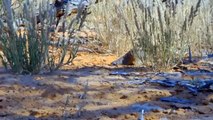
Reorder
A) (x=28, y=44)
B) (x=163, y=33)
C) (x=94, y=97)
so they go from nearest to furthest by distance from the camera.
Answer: (x=94, y=97) < (x=28, y=44) < (x=163, y=33)

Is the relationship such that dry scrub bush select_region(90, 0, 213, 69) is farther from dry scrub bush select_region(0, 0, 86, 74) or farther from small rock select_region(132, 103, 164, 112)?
small rock select_region(132, 103, 164, 112)

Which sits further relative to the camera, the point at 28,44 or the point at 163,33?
the point at 163,33

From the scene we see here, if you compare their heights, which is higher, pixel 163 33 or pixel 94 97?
pixel 163 33

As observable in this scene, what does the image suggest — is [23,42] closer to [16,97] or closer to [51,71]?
[51,71]

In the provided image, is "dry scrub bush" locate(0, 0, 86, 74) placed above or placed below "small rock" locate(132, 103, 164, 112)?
above

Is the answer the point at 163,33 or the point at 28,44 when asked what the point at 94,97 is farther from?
the point at 163,33

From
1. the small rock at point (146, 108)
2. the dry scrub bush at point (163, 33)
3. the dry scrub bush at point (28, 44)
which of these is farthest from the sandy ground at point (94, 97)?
the dry scrub bush at point (163, 33)

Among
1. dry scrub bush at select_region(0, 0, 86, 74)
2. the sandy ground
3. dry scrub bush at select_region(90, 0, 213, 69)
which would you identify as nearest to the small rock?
the sandy ground

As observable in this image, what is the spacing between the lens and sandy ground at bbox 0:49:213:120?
4562 millimetres

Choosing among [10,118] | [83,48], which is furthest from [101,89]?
[83,48]

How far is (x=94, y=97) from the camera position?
505 centimetres

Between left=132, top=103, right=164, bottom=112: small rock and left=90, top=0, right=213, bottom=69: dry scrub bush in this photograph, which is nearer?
left=132, top=103, right=164, bottom=112: small rock

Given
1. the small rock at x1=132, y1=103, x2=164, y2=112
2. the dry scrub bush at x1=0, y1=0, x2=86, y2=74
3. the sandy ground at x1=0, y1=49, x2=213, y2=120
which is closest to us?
the sandy ground at x1=0, y1=49, x2=213, y2=120

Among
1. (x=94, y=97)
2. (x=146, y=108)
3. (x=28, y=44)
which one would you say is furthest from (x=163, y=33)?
(x=146, y=108)
